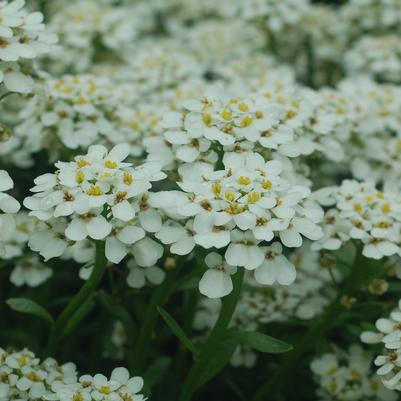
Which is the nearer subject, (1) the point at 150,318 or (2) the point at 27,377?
(2) the point at 27,377

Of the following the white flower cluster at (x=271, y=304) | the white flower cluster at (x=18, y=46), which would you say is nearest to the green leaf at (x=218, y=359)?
the white flower cluster at (x=271, y=304)

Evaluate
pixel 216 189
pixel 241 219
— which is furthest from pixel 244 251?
pixel 216 189

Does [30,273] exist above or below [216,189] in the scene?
below

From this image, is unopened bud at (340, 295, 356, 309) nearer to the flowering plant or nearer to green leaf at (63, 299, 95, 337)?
the flowering plant

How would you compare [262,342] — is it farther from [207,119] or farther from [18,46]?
[18,46]

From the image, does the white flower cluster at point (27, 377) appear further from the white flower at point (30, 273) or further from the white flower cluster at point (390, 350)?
the white flower cluster at point (390, 350)

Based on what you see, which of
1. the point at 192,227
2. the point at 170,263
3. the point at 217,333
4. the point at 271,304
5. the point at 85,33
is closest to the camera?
the point at 192,227

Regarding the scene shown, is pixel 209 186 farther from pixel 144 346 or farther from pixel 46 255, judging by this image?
pixel 144 346
